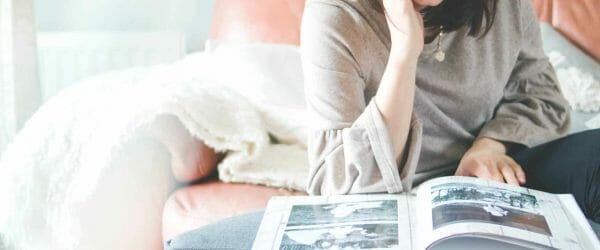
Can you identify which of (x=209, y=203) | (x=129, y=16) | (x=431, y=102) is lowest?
(x=209, y=203)

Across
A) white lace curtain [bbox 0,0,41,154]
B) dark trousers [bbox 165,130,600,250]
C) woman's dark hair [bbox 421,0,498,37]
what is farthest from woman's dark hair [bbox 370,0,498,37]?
white lace curtain [bbox 0,0,41,154]

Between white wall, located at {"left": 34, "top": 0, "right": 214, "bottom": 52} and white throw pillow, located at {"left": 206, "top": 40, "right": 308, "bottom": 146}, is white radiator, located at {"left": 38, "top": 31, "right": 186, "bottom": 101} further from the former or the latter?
white throw pillow, located at {"left": 206, "top": 40, "right": 308, "bottom": 146}

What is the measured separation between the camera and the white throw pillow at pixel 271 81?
1.42 meters

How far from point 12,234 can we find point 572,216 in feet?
3.34

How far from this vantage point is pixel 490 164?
1.00 metres

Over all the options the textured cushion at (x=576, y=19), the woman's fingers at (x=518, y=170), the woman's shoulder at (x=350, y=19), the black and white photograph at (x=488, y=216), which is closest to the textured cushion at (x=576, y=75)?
the textured cushion at (x=576, y=19)

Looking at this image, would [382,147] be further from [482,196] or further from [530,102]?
[530,102]

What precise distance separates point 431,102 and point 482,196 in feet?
0.97

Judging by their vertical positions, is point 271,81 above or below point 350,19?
below

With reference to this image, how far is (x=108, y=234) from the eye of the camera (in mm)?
1290

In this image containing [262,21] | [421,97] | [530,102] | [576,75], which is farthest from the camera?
[262,21]

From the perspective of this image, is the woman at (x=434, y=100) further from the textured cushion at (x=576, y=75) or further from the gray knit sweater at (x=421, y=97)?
the textured cushion at (x=576, y=75)

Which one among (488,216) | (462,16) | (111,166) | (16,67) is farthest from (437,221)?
(16,67)

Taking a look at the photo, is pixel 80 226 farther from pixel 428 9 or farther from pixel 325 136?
pixel 428 9
